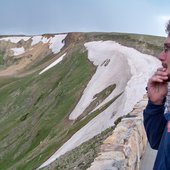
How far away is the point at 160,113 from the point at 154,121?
11 centimetres

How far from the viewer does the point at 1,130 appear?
5250 cm

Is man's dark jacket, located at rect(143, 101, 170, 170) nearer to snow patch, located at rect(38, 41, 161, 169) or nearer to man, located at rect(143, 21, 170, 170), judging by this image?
man, located at rect(143, 21, 170, 170)

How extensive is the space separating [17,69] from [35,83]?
154 ft

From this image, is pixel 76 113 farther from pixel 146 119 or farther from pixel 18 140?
pixel 146 119

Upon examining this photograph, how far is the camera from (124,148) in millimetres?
10922

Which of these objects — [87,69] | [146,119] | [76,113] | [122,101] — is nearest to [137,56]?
[87,69]

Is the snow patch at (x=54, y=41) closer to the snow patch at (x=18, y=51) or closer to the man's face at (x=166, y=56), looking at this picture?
the snow patch at (x=18, y=51)

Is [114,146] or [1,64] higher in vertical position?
[1,64]

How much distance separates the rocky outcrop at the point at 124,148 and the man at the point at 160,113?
4676 millimetres

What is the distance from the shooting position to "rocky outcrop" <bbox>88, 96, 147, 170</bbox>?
9.80m

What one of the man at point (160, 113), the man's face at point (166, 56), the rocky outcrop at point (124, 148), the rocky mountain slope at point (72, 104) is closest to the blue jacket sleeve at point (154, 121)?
the man at point (160, 113)

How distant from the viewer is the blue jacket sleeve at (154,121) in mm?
4641

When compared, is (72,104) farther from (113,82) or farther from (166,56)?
(166,56)

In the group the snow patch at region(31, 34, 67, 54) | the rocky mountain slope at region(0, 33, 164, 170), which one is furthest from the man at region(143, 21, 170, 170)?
the snow patch at region(31, 34, 67, 54)
